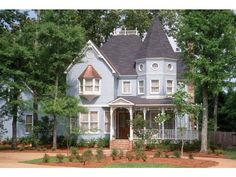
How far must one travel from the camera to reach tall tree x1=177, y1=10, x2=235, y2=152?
67.0 feet

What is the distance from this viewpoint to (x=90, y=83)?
24.2 m

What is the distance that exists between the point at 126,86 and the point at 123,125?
206 cm

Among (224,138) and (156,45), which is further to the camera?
(224,138)

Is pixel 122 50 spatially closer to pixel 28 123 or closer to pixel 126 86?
pixel 126 86

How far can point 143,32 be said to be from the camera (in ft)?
87.5

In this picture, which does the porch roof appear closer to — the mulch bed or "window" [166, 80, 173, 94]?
"window" [166, 80, 173, 94]

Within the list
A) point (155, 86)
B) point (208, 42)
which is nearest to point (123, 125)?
point (155, 86)

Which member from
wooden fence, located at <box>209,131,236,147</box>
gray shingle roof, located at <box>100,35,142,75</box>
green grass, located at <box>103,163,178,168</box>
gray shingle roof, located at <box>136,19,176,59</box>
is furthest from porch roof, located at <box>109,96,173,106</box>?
green grass, located at <box>103,163,178,168</box>

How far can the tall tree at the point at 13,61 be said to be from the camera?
22.0m

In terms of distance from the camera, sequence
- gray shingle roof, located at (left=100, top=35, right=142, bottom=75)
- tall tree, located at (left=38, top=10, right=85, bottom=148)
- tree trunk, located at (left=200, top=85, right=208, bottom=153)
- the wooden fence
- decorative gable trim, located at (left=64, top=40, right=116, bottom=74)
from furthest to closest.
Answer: the wooden fence < gray shingle roof, located at (left=100, top=35, right=142, bottom=75) < decorative gable trim, located at (left=64, top=40, right=116, bottom=74) < tall tree, located at (left=38, top=10, right=85, bottom=148) < tree trunk, located at (left=200, top=85, right=208, bottom=153)
